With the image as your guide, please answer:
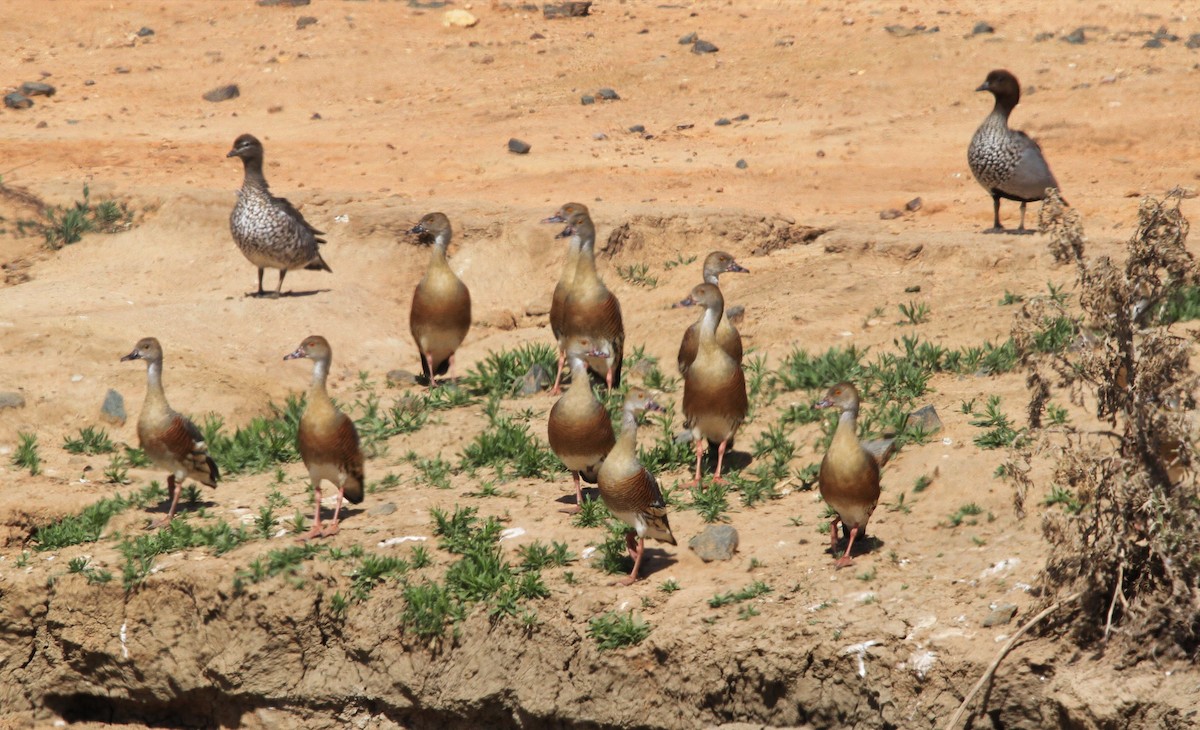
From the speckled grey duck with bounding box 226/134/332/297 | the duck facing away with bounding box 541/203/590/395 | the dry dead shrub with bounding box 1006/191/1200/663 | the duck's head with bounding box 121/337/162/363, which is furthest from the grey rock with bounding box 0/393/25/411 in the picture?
the dry dead shrub with bounding box 1006/191/1200/663

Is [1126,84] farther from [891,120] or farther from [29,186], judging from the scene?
[29,186]

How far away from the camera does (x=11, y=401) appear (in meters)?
9.52

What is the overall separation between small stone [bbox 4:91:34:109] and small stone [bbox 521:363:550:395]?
33.8ft

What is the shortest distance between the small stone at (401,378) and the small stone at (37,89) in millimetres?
9728

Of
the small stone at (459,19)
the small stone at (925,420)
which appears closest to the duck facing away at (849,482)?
the small stone at (925,420)

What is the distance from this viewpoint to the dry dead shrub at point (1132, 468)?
615 cm

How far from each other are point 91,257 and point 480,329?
377 centimetres

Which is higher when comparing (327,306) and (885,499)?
(885,499)

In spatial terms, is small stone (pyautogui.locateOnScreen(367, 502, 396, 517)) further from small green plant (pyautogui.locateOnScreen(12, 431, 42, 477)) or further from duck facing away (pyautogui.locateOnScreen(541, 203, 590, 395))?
small green plant (pyautogui.locateOnScreen(12, 431, 42, 477))

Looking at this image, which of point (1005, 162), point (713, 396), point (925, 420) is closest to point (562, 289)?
point (713, 396)

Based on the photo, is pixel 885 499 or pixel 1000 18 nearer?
pixel 885 499

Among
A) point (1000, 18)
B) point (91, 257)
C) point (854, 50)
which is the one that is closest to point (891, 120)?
point (854, 50)

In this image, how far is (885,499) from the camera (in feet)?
25.8

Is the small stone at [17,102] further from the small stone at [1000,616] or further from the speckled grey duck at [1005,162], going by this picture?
the small stone at [1000,616]
